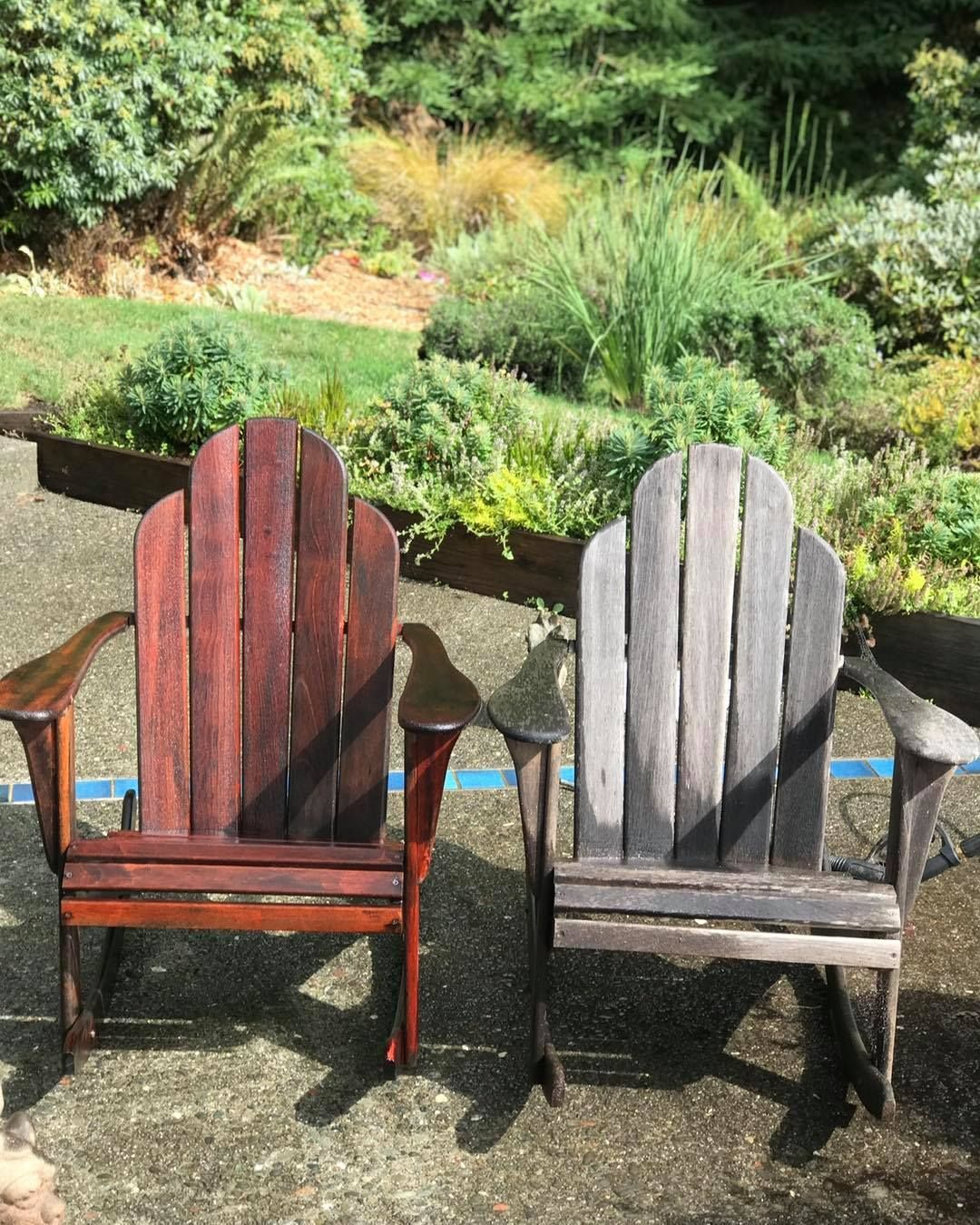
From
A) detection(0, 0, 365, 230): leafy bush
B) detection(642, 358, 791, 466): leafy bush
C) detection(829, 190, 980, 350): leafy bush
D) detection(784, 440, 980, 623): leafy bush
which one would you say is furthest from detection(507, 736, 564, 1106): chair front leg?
detection(0, 0, 365, 230): leafy bush

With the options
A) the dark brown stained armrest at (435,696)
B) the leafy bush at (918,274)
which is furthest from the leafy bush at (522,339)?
the dark brown stained armrest at (435,696)

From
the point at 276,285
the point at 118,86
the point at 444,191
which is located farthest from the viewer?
the point at 444,191

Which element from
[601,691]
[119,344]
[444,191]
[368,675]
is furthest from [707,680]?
[444,191]

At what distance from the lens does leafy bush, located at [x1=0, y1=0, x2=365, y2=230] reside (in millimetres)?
8734

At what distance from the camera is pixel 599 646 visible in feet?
8.99

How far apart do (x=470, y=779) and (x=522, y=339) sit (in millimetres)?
4119

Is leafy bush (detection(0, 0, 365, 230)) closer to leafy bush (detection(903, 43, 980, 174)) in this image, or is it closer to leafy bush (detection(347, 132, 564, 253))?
leafy bush (detection(347, 132, 564, 253))

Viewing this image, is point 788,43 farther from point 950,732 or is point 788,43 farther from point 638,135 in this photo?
point 950,732

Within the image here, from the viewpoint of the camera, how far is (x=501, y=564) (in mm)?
5109

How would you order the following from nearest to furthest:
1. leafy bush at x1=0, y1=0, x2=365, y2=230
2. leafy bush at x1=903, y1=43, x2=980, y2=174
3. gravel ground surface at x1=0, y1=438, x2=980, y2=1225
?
gravel ground surface at x1=0, y1=438, x2=980, y2=1225 → leafy bush at x1=0, y1=0, x2=365, y2=230 → leafy bush at x1=903, y1=43, x2=980, y2=174

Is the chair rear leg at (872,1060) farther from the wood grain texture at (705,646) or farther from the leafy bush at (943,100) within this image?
the leafy bush at (943,100)

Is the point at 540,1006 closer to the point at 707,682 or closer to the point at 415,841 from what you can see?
the point at 415,841

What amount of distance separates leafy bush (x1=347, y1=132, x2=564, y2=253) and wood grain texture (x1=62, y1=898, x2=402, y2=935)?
30.9 feet

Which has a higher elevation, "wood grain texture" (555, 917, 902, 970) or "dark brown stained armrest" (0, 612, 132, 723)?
"dark brown stained armrest" (0, 612, 132, 723)
